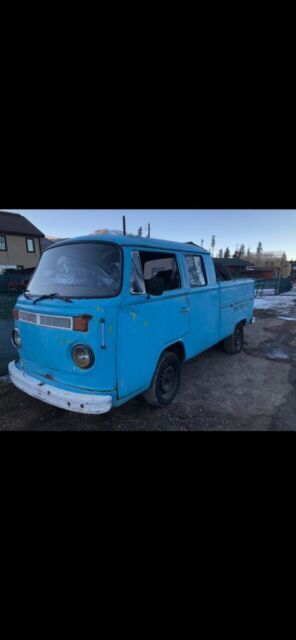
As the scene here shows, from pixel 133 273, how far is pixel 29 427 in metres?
2.37

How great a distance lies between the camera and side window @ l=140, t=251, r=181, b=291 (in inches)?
144

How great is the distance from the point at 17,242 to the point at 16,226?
5.27 feet

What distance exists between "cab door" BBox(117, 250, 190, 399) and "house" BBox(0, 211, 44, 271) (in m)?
21.4

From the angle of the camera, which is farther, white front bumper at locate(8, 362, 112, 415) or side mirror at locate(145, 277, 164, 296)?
side mirror at locate(145, 277, 164, 296)

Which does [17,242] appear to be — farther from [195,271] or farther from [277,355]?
[277,355]

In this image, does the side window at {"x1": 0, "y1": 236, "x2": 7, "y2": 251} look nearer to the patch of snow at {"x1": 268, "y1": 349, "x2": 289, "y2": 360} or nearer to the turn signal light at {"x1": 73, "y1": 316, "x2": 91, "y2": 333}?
the patch of snow at {"x1": 268, "y1": 349, "x2": 289, "y2": 360}

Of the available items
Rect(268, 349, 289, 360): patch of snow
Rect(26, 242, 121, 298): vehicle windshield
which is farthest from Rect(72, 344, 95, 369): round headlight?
Rect(268, 349, 289, 360): patch of snow

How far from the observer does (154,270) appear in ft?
14.6

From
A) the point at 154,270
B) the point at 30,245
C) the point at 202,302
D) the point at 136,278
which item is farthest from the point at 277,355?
the point at 30,245

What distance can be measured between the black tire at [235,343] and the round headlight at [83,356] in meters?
4.39

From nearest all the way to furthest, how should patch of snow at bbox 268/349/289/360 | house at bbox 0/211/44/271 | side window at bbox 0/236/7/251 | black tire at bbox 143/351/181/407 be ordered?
black tire at bbox 143/351/181/407 → patch of snow at bbox 268/349/289/360 → side window at bbox 0/236/7/251 → house at bbox 0/211/44/271

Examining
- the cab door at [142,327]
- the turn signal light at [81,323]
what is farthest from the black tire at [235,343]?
the turn signal light at [81,323]

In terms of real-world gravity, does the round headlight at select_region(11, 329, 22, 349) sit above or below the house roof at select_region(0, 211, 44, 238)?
below

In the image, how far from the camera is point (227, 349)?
6164 mm
